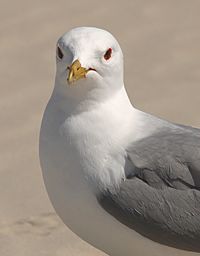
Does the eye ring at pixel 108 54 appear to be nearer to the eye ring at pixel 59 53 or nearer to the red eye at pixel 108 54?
the red eye at pixel 108 54

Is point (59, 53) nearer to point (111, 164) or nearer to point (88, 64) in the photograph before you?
point (88, 64)

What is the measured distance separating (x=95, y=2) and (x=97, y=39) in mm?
3762

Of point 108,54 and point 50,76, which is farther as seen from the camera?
point 50,76

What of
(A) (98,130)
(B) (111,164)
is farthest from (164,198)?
(A) (98,130)

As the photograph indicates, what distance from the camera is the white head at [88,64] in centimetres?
321

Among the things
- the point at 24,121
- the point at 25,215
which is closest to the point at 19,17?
the point at 24,121

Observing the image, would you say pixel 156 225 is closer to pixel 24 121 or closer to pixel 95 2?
pixel 24 121

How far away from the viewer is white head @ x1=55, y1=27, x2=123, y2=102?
321 centimetres

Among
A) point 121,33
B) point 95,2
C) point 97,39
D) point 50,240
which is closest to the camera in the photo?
point 97,39

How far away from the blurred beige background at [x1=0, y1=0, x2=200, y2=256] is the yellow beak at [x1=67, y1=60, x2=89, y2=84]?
1.36m

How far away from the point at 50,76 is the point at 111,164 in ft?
8.99

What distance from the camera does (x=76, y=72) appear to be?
3.15 meters

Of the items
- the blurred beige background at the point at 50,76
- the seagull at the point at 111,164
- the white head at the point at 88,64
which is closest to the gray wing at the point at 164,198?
the seagull at the point at 111,164

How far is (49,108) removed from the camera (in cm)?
346
